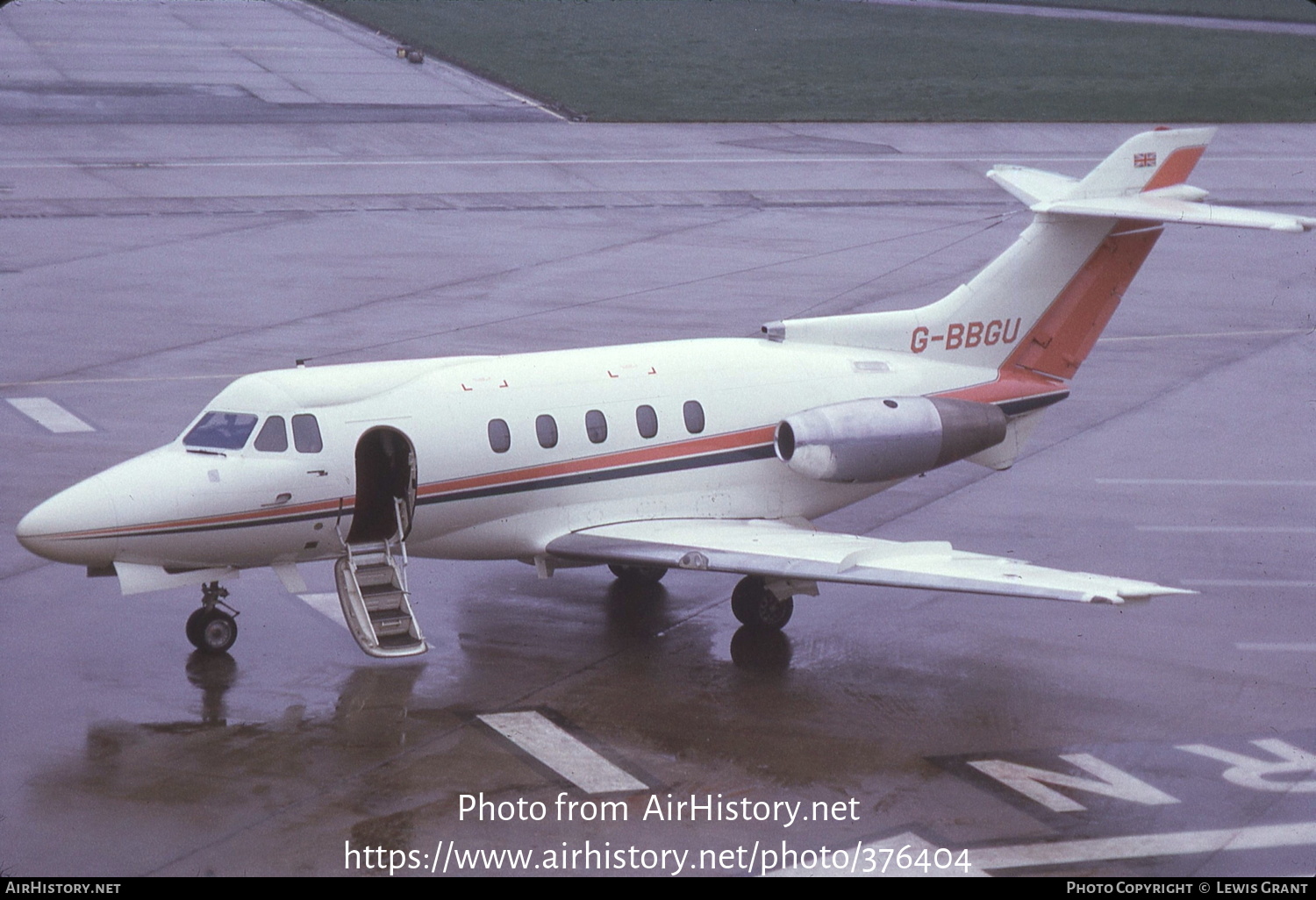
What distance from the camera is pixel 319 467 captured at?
17891 millimetres

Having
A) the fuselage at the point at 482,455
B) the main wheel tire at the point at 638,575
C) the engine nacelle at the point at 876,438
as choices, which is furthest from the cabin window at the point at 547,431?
the engine nacelle at the point at 876,438

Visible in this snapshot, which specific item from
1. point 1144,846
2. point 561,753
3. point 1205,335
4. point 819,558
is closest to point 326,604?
point 561,753

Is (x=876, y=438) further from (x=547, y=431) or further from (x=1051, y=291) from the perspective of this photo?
(x=1051, y=291)

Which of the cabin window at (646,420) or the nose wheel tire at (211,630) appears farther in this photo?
the cabin window at (646,420)

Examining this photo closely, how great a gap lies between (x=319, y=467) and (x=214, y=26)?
6404 centimetres

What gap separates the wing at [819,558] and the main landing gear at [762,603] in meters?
0.56

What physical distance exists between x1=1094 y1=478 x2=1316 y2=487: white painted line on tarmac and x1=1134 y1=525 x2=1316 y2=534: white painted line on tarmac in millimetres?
1935

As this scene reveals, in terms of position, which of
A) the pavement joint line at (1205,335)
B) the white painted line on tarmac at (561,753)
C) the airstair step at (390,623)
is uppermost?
the pavement joint line at (1205,335)

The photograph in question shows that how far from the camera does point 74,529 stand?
56.1 ft

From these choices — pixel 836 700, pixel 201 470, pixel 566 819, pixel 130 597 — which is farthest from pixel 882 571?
pixel 130 597

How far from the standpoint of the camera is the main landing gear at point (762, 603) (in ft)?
62.5

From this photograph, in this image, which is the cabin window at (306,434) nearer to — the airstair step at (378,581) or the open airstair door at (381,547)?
the open airstair door at (381,547)

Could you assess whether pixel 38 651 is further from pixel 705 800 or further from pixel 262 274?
pixel 262 274

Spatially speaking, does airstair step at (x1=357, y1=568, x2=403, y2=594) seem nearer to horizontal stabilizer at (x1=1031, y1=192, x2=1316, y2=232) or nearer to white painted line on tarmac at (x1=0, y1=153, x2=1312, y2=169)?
horizontal stabilizer at (x1=1031, y1=192, x2=1316, y2=232)
